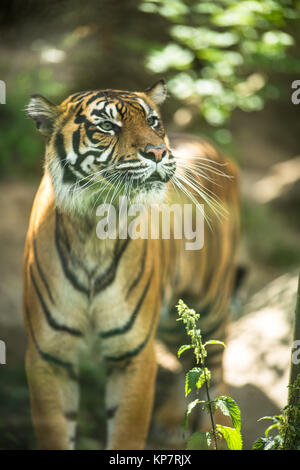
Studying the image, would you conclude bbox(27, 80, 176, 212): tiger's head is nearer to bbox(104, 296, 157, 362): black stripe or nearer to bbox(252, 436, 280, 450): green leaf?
bbox(104, 296, 157, 362): black stripe

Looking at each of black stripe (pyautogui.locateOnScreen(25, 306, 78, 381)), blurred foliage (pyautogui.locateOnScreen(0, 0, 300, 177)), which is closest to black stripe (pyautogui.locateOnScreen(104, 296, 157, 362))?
black stripe (pyautogui.locateOnScreen(25, 306, 78, 381))

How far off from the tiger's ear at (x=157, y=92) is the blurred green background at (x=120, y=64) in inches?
11.5

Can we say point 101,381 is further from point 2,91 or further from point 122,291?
point 2,91

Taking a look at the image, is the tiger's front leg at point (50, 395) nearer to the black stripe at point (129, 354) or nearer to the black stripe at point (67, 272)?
the black stripe at point (129, 354)

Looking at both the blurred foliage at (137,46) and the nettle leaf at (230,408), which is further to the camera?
the blurred foliage at (137,46)

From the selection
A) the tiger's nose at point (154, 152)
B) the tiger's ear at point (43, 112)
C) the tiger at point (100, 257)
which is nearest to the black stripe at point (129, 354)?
the tiger at point (100, 257)

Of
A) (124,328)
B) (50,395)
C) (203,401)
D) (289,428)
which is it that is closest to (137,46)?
(124,328)

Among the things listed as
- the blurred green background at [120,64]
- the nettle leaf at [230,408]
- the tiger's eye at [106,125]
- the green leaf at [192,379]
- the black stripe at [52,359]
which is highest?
the blurred green background at [120,64]

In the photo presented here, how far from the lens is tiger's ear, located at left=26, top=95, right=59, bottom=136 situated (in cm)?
159

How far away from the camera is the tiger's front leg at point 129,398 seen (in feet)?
6.34

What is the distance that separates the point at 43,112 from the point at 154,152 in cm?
35
